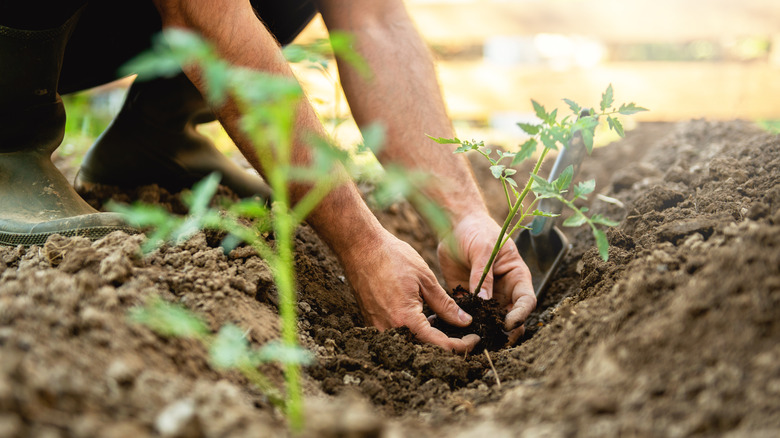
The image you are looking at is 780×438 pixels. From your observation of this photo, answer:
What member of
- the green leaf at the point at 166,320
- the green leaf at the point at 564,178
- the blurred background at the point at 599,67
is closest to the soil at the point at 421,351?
the green leaf at the point at 166,320

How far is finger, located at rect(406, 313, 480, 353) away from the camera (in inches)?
54.9

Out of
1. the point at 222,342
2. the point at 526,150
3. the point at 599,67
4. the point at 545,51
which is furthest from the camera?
the point at 545,51

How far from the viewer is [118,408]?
77cm

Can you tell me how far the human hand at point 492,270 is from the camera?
1.55 meters

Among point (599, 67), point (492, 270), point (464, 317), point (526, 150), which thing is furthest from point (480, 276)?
point (599, 67)

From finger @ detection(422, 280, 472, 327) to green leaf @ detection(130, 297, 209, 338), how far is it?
598 millimetres

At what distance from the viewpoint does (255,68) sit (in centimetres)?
134

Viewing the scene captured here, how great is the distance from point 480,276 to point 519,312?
0.17 metres

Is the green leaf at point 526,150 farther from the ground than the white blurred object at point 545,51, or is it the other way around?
the white blurred object at point 545,51

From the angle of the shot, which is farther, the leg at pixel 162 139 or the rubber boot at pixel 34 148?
the leg at pixel 162 139

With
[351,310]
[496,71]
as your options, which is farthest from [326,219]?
[496,71]

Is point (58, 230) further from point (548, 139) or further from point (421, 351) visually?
point (548, 139)

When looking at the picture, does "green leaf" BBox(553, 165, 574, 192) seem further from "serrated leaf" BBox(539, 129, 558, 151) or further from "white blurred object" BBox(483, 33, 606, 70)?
"white blurred object" BBox(483, 33, 606, 70)

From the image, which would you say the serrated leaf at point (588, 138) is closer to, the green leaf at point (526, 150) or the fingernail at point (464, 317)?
the green leaf at point (526, 150)
